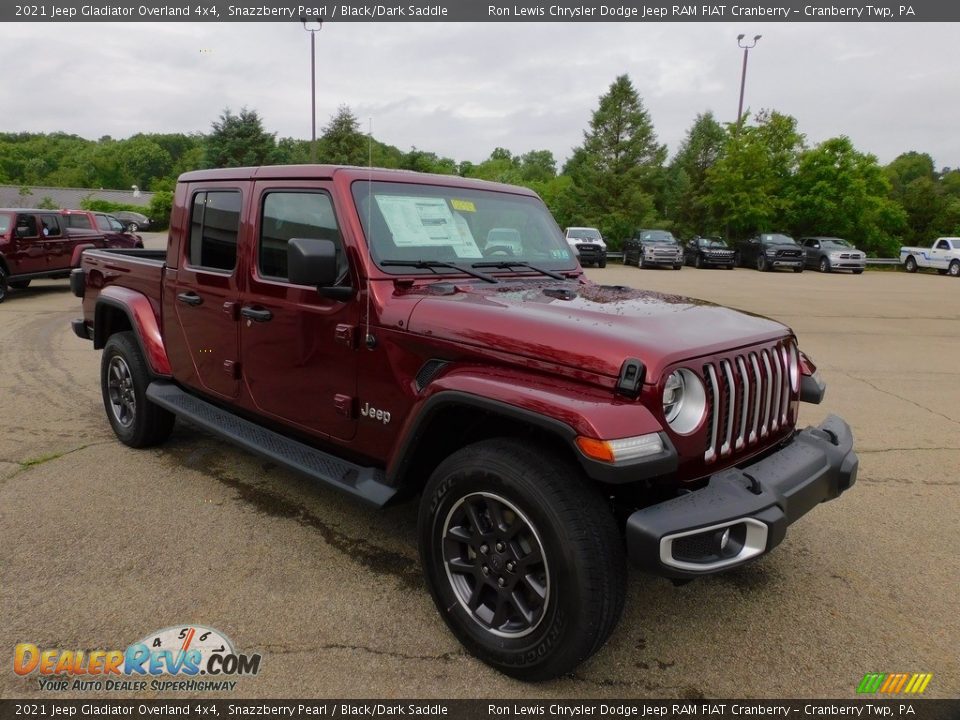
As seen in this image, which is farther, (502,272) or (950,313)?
(950,313)

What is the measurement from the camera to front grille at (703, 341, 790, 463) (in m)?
2.52

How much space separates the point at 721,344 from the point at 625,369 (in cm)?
53

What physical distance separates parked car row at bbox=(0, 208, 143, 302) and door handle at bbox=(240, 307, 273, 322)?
450 inches

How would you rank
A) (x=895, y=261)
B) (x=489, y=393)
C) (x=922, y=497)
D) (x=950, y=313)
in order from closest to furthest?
(x=489, y=393) → (x=922, y=497) → (x=950, y=313) → (x=895, y=261)

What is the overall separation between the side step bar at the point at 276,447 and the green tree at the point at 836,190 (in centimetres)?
3940

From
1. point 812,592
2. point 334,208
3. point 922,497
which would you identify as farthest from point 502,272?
point 922,497

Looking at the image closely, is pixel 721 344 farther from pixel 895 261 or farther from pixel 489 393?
pixel 895 261

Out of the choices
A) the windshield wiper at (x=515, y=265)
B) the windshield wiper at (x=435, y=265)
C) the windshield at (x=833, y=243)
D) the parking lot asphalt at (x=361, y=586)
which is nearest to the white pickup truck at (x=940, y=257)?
the windshield at (x=833, y=243)

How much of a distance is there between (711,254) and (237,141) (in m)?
32.8

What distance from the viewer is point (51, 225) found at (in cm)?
1431

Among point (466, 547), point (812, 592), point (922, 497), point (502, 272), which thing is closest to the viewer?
point (466, 547)

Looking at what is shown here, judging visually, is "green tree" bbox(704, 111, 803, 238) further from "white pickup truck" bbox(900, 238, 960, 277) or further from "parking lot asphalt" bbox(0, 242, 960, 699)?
"parking lot asphalt" bbox(0, 242, 960, 699)

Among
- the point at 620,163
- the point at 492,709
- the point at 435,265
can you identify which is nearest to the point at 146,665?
the point at 492,709

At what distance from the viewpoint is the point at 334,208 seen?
327cm
